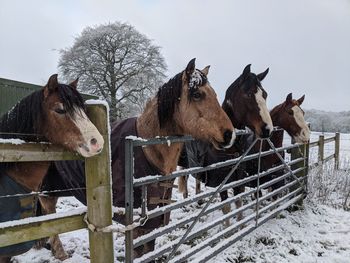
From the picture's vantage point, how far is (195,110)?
270cm

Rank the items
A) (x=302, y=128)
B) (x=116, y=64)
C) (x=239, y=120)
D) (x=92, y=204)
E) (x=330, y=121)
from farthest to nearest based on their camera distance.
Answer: (x=330, y=121), (x=116, y=64), (x=302, y=128), (x=239, y=120), (x=92, y=204)

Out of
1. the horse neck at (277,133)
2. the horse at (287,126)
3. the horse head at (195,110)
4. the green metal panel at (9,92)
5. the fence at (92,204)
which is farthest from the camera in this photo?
the green metal panel at (9,92)

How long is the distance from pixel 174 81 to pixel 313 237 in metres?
3.01

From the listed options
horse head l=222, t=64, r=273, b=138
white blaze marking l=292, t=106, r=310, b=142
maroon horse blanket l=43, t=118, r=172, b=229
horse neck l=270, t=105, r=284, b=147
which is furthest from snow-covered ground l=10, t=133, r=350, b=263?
horse head l=222, t=64, r=273, b=138

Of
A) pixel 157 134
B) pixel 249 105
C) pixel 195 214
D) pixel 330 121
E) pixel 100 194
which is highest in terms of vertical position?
pixel 249 105

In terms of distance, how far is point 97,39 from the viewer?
27594 mm

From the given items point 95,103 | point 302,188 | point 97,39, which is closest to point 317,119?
point 97,39

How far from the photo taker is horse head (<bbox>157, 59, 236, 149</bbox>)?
264 centimetres

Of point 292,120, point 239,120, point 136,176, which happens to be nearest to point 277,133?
point 292,120

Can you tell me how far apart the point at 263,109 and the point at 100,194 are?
255 cm

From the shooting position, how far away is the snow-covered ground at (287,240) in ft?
11.7

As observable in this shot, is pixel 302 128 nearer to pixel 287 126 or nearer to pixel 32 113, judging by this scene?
pixel 287 126

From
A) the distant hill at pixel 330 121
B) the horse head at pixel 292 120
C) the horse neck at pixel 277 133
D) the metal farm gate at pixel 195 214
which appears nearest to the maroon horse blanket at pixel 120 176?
the metal farm gate at pixel 195 214

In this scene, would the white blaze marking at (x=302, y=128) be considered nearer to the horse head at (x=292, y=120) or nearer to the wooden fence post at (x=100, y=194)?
the horse head at (x=292, y=120)
